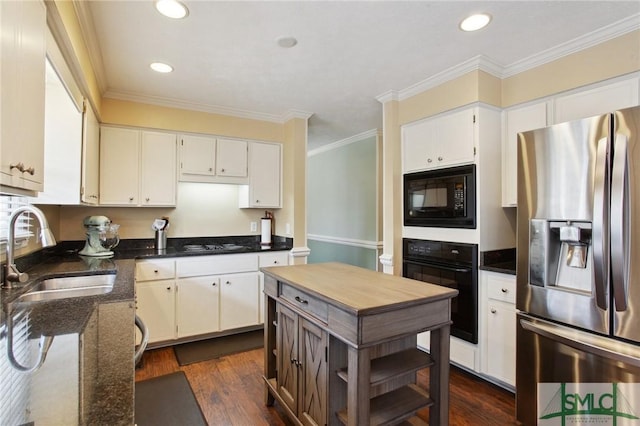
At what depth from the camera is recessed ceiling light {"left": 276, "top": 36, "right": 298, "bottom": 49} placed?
2.19 m

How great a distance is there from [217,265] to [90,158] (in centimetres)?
143

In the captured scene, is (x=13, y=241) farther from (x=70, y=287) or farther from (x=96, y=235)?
(x=96, y=235)

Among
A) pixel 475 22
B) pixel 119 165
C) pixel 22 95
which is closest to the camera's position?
pixel 22 95

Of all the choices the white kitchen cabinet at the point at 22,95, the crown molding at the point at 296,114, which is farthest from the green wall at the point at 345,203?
the white kitchen cabinet at the point at 22,95

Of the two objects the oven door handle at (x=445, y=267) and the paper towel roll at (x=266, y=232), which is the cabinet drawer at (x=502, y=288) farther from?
the paper towel roll at (x=266, y=232)

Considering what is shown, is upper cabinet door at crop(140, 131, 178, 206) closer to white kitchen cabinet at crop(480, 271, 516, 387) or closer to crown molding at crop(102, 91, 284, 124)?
crown molding at crop(102, 91, 284, 124)

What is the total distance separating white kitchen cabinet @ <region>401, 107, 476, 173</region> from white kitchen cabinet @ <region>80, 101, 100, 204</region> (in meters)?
2.64

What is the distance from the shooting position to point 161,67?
2.62 metres

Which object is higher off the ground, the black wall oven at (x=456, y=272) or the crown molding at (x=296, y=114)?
the crown molding at (x=296, y=114)

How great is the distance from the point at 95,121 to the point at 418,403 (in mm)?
3303

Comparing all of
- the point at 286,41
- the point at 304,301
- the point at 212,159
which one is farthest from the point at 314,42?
the point at 212,159

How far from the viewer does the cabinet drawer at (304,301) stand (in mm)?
1611

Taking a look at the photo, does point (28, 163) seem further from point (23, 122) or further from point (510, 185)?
point (510, 185)

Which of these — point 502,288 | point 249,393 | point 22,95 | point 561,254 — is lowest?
point 249,393
